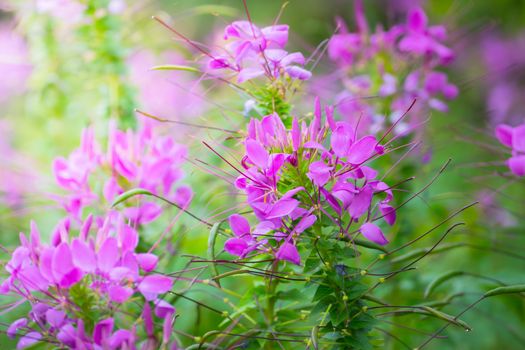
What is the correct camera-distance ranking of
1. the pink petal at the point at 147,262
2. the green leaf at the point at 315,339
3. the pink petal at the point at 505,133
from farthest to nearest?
1. the pink petal at the point at 505,133
2. the pink petal at the point at 147,262
3. the green leaf at the point at 315,339

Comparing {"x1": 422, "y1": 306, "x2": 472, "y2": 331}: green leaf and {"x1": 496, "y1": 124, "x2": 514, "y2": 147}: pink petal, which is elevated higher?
{"x1": 496, "y1": 124, "x2": 514, "y2": 147}: pink petal

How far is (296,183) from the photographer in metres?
0.63

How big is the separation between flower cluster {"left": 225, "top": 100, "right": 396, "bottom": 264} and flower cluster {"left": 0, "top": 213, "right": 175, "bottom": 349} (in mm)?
118

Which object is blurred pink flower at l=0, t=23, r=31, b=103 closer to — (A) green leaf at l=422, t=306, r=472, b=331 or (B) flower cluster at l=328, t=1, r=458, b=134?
(B) flower cluster at l=328, t=1, r=458, b=134

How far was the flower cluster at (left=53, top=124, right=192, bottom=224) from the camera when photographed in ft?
2.61

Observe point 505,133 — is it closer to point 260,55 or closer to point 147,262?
point 260,55

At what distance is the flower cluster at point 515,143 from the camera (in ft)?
2.46

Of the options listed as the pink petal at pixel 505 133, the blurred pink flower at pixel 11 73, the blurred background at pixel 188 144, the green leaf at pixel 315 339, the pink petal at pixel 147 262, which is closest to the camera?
the green leaf at pixel 315 339

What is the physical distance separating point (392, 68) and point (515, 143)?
32 centimetres

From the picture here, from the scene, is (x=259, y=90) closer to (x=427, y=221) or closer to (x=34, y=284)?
(x=34, y=284)

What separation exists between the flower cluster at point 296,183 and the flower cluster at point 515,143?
0.70 feet

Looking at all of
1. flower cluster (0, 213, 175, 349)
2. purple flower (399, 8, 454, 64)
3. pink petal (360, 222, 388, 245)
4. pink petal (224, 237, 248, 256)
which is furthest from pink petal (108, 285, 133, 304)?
purple flower (399, 8, 454, 64)

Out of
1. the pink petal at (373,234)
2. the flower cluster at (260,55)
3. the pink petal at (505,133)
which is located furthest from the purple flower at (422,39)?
the pink petal at (373,234)

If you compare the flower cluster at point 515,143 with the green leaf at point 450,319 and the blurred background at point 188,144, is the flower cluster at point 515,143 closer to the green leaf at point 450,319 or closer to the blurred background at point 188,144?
the blurred background at point 188,144
